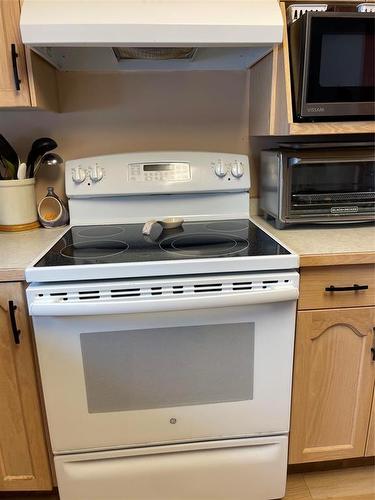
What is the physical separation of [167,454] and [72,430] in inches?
11.8

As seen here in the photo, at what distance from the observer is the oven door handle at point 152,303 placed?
0.96 metres

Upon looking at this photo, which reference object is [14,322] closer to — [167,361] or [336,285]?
[167,361]

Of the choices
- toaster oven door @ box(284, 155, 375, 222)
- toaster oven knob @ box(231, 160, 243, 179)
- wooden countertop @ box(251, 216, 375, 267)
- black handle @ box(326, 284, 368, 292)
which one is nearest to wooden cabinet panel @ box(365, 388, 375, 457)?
black handle @ box(326, 284, 368, 292)

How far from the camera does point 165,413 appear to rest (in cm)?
111

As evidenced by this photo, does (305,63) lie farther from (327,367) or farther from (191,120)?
(327,367)

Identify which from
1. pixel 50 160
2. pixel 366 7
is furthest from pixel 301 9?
pixel 50 160

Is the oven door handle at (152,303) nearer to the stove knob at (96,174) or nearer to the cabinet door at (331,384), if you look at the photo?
the cabinet door at (331,384)

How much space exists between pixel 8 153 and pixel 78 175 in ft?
0.87

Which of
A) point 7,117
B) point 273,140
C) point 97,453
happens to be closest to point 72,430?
point 97,453

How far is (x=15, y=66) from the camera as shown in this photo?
1.13 meters

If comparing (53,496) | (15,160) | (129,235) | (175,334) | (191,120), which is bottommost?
(53,496)

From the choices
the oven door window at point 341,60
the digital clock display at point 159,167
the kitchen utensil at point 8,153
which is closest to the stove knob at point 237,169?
the digital clock display at point 159,167

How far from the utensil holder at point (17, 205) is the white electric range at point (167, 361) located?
11.8 inches

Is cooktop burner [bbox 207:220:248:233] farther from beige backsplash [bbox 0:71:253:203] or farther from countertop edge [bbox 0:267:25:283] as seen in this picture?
countertop edge [bbox 0:267:25:283]
